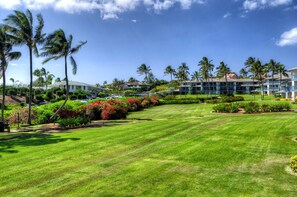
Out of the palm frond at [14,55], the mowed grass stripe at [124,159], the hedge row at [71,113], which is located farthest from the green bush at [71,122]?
the palm frond at [14,55]

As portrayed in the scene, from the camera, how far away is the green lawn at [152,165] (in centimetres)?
854

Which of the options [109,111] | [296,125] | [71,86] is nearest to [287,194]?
[296,125]

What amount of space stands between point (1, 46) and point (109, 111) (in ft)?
45.1

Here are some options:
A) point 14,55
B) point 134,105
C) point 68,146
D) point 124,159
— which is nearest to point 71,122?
point 68,146

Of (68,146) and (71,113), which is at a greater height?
(71,113)

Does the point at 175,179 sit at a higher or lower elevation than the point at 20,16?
lower

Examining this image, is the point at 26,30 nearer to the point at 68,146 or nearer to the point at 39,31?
the point at 39,31

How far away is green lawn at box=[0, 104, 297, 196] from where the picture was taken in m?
8.54

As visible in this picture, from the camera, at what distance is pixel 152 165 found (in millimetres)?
11133

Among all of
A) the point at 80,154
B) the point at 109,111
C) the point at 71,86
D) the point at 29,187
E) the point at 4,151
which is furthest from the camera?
the point at 71,86

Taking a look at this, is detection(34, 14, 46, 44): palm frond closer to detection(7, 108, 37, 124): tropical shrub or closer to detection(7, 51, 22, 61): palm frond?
detection(7, 51, 22, 61): palm frond

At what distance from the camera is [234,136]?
17.1 m

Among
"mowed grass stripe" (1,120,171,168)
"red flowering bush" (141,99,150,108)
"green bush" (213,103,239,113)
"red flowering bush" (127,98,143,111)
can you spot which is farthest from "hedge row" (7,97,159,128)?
"red flowering bush" (141,99,150,108)

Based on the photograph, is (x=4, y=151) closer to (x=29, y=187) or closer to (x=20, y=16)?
(x=29, y=187)
